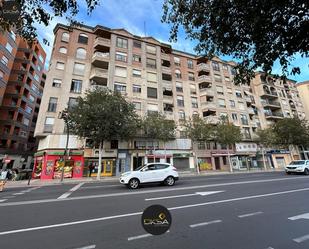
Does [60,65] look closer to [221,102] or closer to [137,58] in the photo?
[137,58]

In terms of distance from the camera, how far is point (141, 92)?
29484 millimetres

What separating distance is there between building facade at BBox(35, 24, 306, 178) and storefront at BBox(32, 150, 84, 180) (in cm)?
14

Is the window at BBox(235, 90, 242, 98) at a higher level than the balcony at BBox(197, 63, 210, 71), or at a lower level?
lower

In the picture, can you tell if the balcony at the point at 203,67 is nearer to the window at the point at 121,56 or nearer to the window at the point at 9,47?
the window at the point at 121,56

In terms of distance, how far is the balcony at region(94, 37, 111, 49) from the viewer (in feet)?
94.2

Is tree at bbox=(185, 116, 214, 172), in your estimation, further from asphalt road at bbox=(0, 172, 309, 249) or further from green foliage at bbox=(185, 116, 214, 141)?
asphalt road at bbox=(0, 172, 309, 249)

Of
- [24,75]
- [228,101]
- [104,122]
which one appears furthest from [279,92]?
[24,75]

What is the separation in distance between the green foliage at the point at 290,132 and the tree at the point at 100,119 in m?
27.7

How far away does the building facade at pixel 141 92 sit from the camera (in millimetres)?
24016

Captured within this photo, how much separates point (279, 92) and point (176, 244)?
178ft

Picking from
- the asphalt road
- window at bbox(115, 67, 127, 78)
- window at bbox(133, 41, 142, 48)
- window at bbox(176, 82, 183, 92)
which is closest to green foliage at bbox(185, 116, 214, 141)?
window at bbox(176, 82, 183, 92)

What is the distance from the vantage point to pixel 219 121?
101 ft

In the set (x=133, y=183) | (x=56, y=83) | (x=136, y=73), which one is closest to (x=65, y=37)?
(x=56, y=83)

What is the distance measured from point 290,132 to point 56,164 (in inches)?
1487
